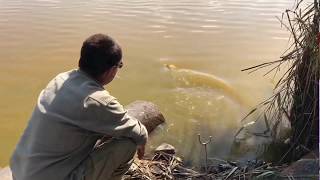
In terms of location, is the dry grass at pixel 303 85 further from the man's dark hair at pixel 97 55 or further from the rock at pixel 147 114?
the man's dark hair at pixel 97 55

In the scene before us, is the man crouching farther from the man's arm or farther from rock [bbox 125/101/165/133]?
rock [bbox 125/101/165/133]

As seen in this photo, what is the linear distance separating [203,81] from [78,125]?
326 centimetres

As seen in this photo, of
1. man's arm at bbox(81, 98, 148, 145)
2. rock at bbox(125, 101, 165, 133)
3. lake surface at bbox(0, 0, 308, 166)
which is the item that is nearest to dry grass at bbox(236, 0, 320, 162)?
lake surface at bbox(0, 0, 308, 166)

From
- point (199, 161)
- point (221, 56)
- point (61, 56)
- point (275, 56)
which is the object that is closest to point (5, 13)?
point (61, 56)

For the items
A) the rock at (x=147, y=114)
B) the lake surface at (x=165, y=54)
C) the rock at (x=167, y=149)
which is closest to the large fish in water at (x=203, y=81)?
the lake surface at (x=165, y=54)

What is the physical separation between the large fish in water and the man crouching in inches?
105

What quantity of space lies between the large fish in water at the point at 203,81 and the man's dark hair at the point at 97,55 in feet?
8.90

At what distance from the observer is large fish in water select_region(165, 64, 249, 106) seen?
5.31 metres

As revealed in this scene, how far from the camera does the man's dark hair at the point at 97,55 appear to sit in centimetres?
263

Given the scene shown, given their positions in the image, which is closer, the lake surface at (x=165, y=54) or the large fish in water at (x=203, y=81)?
the lake surface at (x=165, y=54)

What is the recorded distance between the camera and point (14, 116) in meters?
4.84

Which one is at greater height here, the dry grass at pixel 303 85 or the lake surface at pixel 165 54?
the dry grass at pixel 303 85

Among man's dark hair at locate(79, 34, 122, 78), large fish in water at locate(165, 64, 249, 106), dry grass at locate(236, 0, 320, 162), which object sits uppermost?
man's dark hair at locate(79, 34, 122, 78)

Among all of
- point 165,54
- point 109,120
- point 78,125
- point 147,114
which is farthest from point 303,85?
point 165,54
